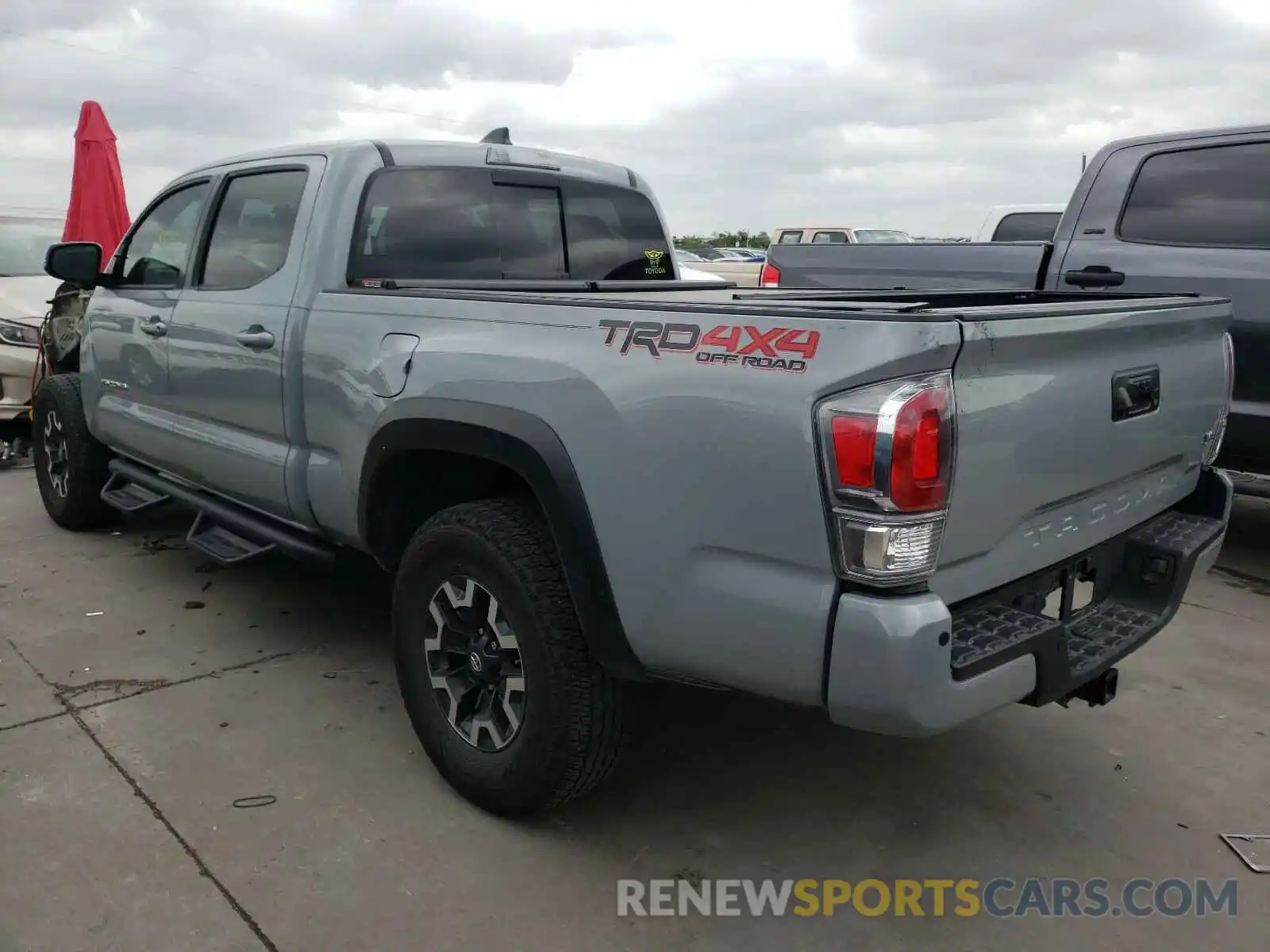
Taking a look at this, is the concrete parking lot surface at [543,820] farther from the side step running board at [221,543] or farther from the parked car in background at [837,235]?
the parked car in background at [837,235]

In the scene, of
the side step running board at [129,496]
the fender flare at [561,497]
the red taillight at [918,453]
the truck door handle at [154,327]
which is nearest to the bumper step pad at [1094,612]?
the red taillight at [918,453]

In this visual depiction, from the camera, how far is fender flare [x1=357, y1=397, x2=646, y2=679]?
2371 mm

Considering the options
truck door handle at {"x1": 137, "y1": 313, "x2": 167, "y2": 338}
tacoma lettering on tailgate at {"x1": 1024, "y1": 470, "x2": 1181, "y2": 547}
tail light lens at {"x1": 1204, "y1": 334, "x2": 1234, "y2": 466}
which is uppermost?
truck door handle at {"x1": 137, "y1": 313, "x2": 167, "y2": 338}

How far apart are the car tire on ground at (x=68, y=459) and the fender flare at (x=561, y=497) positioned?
138 inches

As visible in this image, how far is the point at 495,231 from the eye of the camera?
3779mm

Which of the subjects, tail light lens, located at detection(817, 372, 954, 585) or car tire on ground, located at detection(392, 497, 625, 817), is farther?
car tire on ground, located at detection(392, 497, 625, 817)

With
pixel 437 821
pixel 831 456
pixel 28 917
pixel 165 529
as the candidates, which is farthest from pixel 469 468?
pixel 165 529

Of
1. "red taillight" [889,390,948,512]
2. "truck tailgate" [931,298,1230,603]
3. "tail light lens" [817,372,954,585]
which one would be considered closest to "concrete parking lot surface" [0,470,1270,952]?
"truck tailgate" [931,298,1230,603]

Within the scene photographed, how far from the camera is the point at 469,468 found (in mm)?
2967

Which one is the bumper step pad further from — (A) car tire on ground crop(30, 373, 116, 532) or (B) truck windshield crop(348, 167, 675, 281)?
(A) car tire on ground crop(30, 373, 116, 532)

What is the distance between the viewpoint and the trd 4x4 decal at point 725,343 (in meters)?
2.03

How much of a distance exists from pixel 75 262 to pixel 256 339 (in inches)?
66.2

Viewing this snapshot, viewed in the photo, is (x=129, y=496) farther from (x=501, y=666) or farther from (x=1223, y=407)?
(x=1223, y=407)

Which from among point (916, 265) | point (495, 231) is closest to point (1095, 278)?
Answer: point (916, 265)
